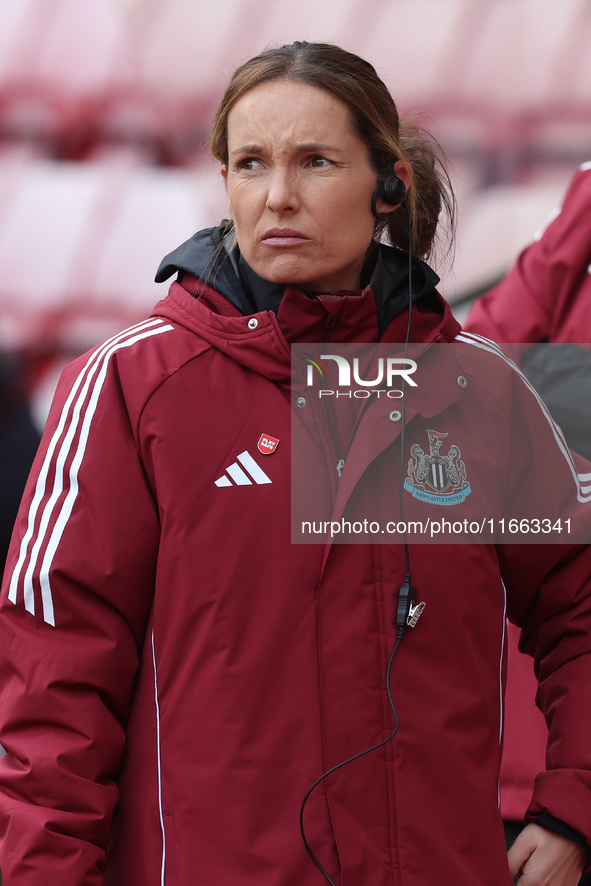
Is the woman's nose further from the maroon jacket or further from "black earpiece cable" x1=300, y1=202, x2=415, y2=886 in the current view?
"black earpiece cable" x1=300, y1=202, x2=415, y2=886

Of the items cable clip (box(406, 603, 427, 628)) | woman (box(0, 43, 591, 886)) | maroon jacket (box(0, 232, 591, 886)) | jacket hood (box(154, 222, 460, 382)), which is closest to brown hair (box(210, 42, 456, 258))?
woman (box(0, 43, 591, 886))

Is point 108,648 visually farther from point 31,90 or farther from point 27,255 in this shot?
point 31,90

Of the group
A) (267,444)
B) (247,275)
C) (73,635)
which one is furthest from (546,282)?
(73,635)

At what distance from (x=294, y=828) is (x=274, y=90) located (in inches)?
34.0

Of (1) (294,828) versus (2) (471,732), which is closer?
(1) (294,828)

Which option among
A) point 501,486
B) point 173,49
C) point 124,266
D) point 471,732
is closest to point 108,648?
point 471,732

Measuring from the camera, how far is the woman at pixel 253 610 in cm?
A: 111

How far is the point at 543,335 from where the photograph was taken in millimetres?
2135

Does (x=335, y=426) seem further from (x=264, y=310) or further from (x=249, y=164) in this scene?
(x=249, y=164)

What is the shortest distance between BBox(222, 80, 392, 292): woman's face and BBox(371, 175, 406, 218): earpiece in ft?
0.12

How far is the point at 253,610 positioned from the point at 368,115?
0.63 meters

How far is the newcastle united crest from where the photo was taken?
4.12 ft

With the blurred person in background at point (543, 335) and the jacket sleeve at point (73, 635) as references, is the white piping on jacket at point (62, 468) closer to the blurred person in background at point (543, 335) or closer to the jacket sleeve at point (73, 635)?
the jacket sleeve at point (73, 635)

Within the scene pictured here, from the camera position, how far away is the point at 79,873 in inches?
42.3
